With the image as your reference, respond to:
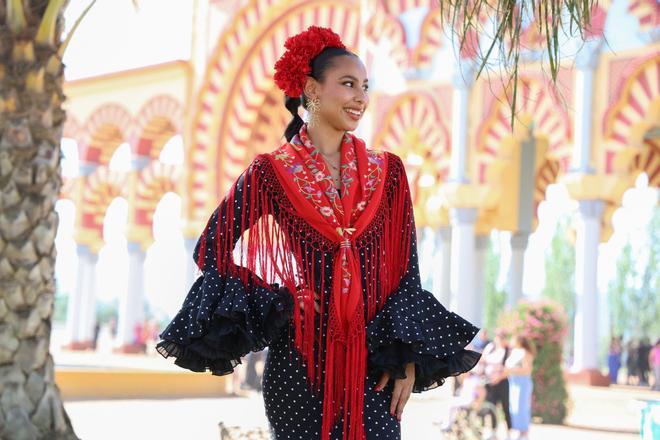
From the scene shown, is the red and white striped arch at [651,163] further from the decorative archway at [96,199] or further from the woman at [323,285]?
the woman at [323,285]

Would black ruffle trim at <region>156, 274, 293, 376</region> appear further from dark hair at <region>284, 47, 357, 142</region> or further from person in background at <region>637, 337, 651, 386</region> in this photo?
person in background at <region>637, 337, 651, 386</region>

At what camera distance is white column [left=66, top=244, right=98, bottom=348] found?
23984mm

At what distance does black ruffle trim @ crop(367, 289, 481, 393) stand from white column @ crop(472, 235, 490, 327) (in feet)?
42.8

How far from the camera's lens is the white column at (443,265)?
59.1 ft

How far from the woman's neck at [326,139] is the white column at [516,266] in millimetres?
15532

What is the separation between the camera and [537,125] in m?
15.0

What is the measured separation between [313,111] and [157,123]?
1932cm

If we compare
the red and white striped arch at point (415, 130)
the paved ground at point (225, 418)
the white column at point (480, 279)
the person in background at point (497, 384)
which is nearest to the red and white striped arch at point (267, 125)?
the red and white striped arch at point (415, 130)

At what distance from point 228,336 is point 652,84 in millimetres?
12485

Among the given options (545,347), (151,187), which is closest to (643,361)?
(545,347)

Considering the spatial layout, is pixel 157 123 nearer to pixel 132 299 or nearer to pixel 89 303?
pixel 132 299

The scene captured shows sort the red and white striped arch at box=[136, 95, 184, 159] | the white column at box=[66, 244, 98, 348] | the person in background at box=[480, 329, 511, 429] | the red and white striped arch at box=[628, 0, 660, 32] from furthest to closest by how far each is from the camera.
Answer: the white column at box=[66, 244, 98, 348] → the red and white striped arch at box=[136, 95, 184, 159] → the red and white striped arch at box=[628, 0, 660, 32] → the person in background at box=[480, 329, 511, 429]

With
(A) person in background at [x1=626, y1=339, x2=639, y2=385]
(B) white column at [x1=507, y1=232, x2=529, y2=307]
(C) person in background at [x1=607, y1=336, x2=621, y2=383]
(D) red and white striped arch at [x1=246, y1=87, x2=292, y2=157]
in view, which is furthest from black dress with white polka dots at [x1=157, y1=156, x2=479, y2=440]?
(A) person in background at [x1=626, y1=339, x2=639, y2=385]

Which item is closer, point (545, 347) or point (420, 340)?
point (420, 340)
